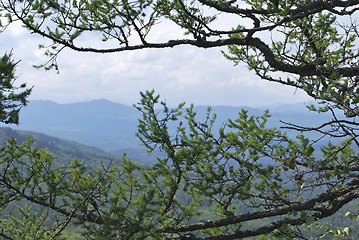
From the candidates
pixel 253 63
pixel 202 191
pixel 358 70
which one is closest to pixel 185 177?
pixel 202 191

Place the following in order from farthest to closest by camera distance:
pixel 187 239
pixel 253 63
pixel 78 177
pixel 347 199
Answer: pixel 253 63 < pixel 78 177 < pixel 187 239 < pixel 347 199

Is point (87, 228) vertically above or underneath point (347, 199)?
underneath

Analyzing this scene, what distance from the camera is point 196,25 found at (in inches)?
255

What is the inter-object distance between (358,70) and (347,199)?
233 centimetres

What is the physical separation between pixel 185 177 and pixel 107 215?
144 centimetres

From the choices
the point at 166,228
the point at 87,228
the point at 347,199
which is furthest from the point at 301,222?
the point at 87,228

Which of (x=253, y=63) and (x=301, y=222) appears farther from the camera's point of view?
(x=253, y=63)

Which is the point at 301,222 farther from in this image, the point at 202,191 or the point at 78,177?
the point at 78,177

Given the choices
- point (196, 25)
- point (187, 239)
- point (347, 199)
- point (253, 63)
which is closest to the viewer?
point (347, 199)

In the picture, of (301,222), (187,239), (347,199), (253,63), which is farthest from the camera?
(253,63)

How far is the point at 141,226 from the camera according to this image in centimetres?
490

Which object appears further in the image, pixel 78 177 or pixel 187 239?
pixel 78 177

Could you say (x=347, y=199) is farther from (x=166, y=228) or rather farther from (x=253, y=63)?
(x=253, y=63)

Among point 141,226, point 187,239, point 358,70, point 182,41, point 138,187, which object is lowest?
point 187,239
